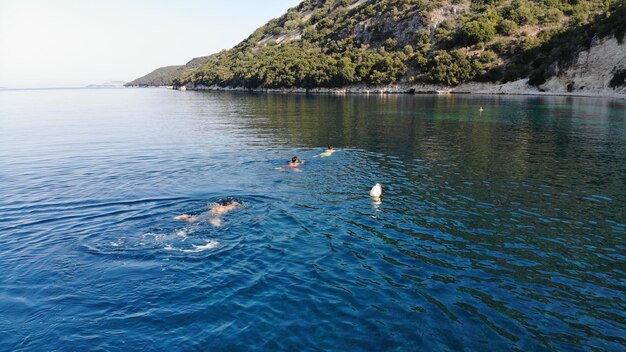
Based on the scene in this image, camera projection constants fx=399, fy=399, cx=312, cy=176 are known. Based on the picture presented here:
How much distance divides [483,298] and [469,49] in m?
161

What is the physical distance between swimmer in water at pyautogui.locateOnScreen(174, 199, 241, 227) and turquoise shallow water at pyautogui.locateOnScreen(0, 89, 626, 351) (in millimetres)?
498

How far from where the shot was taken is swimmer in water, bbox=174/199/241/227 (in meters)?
19.0

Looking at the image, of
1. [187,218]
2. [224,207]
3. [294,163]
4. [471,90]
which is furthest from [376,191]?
[471,90]

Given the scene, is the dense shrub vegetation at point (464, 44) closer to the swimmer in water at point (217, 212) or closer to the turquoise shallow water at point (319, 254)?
the turquoise shallow water at point (319, 254)

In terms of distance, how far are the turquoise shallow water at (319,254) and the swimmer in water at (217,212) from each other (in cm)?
50

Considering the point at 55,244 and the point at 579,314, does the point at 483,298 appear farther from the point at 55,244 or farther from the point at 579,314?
the point at 55,244

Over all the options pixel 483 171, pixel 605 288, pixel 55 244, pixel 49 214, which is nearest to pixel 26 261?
pixel 55 244

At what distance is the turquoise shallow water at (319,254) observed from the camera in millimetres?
11125

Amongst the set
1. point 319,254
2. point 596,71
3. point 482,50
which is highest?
point 482,50

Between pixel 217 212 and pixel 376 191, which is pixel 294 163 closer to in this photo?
pixel 376 191

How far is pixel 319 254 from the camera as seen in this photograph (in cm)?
1590

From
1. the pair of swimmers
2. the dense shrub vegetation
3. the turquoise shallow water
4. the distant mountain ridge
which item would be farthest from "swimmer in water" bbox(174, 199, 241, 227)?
the dense shrub vegetation

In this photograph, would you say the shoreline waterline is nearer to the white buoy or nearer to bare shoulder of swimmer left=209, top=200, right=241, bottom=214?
the white buoy

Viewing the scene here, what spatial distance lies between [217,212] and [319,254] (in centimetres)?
667
